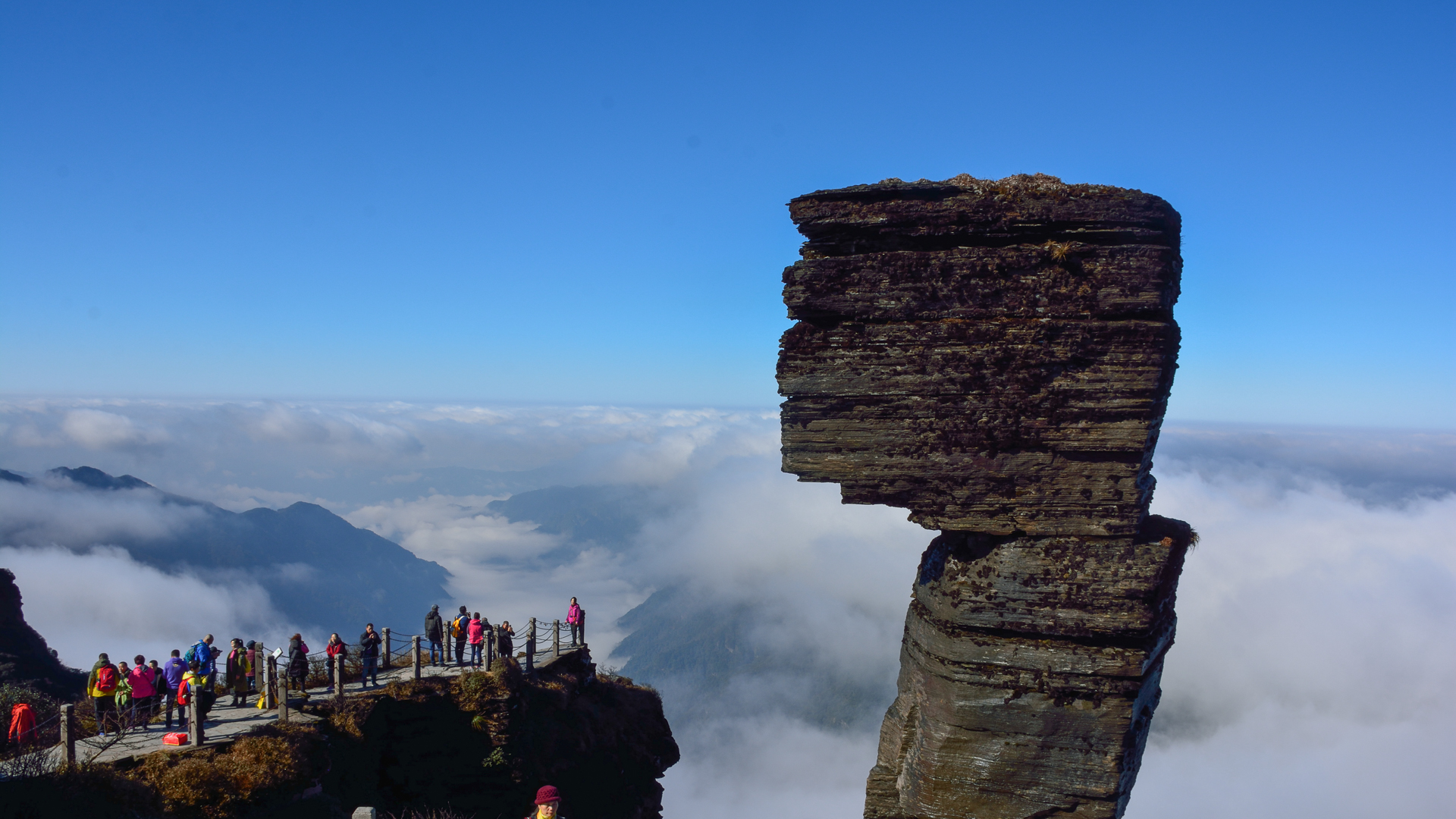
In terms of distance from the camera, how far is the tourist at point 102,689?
1516 cm

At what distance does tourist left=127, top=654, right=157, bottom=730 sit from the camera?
15.5 m

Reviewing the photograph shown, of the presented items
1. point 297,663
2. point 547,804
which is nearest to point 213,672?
point 297,663

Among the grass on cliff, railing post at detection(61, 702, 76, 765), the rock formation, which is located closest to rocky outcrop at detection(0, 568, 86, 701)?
the grass on cliff

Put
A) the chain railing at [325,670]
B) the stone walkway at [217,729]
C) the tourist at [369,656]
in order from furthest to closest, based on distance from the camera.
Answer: the tourist at [369,656] < the chain railing at [325,670] < the stone walkway at [217,729]

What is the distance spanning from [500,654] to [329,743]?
6.85 metres

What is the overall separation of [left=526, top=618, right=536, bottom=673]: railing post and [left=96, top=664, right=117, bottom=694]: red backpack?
12.0 metres

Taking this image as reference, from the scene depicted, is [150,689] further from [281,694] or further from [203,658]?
[281,694]

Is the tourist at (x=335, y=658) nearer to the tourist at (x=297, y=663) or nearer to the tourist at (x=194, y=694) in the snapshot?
the tourist at (x=297, y=663)

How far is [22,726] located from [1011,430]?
19.4 m

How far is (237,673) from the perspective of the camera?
18.8 m

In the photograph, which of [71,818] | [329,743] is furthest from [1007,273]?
[329,743]

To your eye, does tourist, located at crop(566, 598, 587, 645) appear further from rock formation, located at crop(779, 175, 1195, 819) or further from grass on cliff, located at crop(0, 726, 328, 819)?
rock formation, located at crop(779, 175, 1195, 819)

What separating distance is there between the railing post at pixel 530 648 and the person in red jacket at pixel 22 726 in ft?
44.1

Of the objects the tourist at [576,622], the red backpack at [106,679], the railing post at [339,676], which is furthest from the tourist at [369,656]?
the tourist at [576,622]
